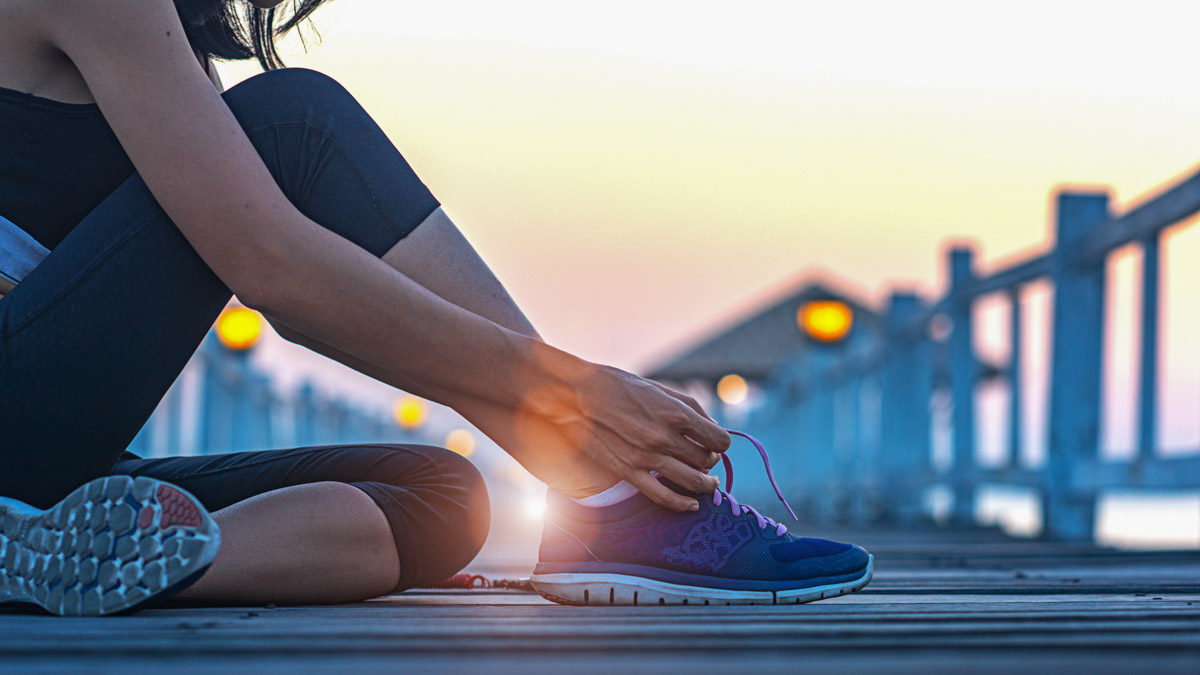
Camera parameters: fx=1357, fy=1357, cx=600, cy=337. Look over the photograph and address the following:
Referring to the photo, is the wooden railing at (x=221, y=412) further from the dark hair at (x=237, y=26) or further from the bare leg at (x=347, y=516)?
the bare leg at (x=347, y=516)

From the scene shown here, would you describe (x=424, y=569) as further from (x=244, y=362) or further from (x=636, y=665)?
(x=244, y=362)

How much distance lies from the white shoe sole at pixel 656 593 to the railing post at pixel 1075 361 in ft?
8.79

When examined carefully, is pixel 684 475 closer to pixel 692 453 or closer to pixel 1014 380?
pixel 692 453

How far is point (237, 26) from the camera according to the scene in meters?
2.10

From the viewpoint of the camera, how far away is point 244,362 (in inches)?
337

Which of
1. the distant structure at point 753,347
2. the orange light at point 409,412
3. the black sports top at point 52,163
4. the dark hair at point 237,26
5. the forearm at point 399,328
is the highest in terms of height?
the distant structure at point 753,347

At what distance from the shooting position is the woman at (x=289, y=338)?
157cm

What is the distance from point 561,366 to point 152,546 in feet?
1.75

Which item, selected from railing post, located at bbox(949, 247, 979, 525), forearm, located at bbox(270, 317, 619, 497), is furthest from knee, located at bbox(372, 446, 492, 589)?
railing post, located at bbox(949, 247, 979, 525)

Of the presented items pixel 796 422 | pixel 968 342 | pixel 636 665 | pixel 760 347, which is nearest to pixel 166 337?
pixel 636 665

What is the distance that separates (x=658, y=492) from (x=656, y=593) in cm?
13

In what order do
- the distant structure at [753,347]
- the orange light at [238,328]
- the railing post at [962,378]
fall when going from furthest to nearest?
the distant structure at [753,347] < the orange light at [238,328] < the railing post at [962,378]

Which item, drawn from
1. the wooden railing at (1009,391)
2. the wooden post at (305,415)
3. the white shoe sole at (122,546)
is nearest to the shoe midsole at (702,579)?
the white shoe sole at (122,546)

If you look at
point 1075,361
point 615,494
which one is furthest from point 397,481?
point 1075,361
